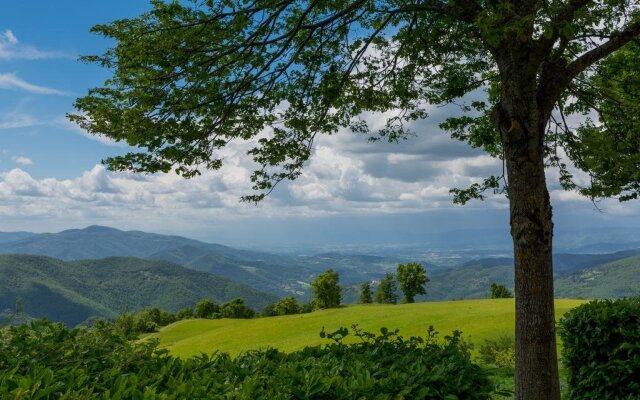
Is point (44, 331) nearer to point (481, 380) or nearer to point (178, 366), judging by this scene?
point (178, 366)

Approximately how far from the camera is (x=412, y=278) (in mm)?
88812

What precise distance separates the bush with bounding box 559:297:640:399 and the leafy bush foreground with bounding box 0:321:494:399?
609cm

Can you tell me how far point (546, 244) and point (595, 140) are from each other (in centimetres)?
622

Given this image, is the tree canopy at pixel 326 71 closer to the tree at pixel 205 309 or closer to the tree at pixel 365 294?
the tree at pixel 365 294

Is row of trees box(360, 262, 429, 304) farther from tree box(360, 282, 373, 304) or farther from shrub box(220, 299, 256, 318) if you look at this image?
shrub box(220, 299, 256, 318)

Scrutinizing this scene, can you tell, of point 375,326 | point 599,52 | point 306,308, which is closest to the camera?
point 599,52

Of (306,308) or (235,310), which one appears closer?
(306,308)

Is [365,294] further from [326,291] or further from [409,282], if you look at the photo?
[326,291]

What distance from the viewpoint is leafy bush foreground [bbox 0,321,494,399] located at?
4.32 m

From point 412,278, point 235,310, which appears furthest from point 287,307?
point 412,278

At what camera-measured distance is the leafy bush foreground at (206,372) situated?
14.2 ft

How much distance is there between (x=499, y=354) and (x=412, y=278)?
6549 centimetres

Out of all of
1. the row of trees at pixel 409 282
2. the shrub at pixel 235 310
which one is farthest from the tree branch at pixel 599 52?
the shrub at pixel 235 310

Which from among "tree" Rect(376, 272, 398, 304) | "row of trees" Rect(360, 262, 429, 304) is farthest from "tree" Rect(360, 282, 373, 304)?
"tree" Rect(376, 272, 398, 304)
